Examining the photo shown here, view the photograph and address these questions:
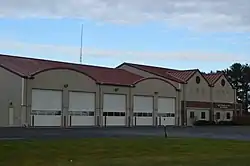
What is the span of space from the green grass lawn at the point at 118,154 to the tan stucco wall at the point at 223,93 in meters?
57.6

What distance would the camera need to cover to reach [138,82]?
68938 millimetres

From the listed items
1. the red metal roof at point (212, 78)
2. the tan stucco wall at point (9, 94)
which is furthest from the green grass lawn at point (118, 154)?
the red metal roof at point (212, 78)

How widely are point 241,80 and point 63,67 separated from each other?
244 feet

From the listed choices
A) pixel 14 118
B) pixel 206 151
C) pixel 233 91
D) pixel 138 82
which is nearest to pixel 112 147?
pixel 206 151

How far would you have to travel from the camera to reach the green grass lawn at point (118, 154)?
1706 centimetres

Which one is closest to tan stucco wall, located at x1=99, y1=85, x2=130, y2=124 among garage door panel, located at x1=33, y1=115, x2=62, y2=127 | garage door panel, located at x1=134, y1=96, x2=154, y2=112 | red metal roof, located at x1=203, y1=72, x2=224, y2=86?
garage door panel, located at x1=134, y1=96, x2=154, y2=112

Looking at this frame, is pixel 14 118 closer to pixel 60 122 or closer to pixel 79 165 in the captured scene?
pixel 60 122

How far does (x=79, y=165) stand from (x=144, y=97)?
53.5 m

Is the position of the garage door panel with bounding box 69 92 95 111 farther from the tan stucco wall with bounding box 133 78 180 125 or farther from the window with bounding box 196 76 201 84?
the window with bounding box 196 76 201 84

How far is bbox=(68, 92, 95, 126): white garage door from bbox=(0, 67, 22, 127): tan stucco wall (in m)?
6.54

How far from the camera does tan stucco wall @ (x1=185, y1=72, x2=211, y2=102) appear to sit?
253 feet

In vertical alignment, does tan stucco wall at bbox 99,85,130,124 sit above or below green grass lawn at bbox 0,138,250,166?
above

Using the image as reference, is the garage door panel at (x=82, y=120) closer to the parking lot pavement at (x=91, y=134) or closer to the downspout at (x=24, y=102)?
the downspout at (x=24, y=102)

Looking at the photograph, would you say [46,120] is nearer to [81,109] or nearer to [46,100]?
[46,100]
